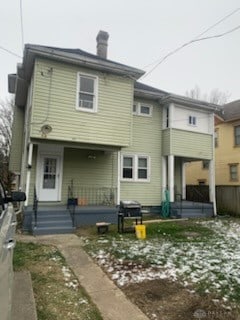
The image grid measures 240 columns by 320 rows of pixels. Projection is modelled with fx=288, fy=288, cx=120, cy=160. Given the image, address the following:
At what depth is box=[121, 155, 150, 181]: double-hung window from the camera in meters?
13.7

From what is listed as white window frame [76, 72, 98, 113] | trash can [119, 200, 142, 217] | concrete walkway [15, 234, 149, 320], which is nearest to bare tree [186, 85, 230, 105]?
white window frame [76, 72, 98, 113]

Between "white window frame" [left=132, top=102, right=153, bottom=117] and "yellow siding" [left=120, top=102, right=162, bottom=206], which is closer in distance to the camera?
"yellow siding" [left=120, top=102, right=162, bottom=206]

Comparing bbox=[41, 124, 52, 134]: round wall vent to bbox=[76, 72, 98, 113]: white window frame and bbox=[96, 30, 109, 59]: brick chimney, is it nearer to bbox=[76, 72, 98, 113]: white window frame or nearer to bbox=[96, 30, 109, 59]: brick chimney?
bbox=[76, 72, 98, 113]: white window frame

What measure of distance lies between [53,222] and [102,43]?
9642 mm

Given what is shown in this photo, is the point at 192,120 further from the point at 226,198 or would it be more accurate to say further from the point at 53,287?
the point at 53,287

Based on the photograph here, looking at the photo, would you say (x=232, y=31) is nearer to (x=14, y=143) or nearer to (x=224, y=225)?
(x=224, y=225)

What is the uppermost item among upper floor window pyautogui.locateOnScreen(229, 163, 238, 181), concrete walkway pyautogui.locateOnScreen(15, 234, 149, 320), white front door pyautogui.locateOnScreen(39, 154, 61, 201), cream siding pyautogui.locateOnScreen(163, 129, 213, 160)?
cream siding pyautogui.locateOnScreen(163, 129, 213, 160)

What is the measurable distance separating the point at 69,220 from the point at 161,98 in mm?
7612

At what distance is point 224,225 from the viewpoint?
38.1 ft

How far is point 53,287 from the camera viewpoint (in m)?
4.85

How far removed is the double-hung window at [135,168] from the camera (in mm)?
13672

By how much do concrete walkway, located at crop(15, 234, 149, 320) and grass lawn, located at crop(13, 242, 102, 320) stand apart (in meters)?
0.13

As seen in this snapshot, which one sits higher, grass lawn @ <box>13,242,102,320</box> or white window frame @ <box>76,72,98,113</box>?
white window frame @ <box>76,72,98,113</box>

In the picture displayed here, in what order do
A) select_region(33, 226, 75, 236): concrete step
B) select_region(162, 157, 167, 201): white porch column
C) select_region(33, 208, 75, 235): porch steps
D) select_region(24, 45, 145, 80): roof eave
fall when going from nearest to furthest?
select_region(33, 226, 75, 236): concrete step → select_region(33, 208, 75, 235): porch steps → select_region(24, 45, 145, 80): roof eave → select_region(162, 157, 167, 201): white porch column
